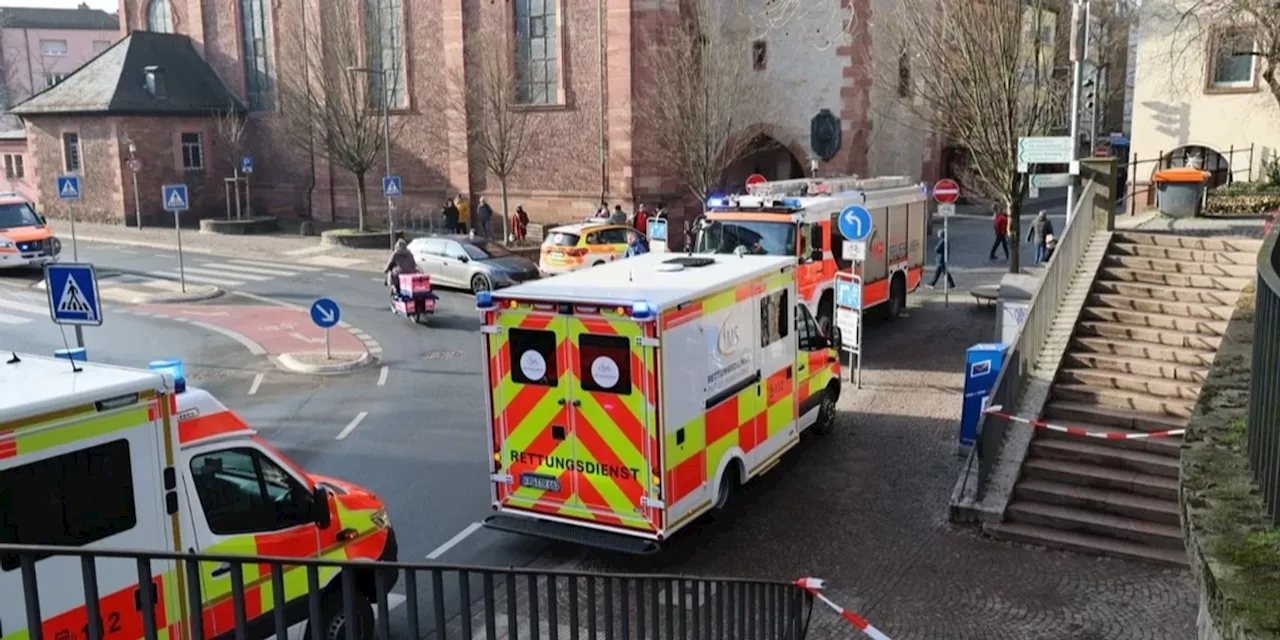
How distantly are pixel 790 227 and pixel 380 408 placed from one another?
7.70m

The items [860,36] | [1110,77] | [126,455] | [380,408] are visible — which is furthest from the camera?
[1110,77]

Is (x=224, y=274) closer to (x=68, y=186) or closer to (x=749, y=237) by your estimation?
(x=68, y=186)

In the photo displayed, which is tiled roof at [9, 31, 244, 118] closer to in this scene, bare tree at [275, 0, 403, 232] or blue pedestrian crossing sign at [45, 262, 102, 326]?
bare tree at [275, 0, 403, 232]

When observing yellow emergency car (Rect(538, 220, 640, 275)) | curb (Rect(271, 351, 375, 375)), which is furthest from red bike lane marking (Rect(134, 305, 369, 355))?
yellow emergency car (Rect(538, 220, 640, 275))

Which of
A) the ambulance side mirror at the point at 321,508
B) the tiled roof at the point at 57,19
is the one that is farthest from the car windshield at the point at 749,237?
the tiled roof at the point at 57,19

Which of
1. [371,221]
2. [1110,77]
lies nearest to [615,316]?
[371,221]

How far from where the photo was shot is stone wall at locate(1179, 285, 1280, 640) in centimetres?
373

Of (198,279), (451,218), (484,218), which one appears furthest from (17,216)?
(484,218)

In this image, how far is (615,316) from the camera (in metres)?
9.89

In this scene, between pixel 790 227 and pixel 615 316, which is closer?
pixel 615 316

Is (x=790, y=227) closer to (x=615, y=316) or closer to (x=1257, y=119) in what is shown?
(x=615, y=316)

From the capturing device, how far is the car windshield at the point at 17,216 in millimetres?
30047

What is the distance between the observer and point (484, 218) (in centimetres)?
3778

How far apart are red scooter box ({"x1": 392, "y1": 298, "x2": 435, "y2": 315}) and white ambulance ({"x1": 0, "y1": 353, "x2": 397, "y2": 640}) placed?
15.2 metres
